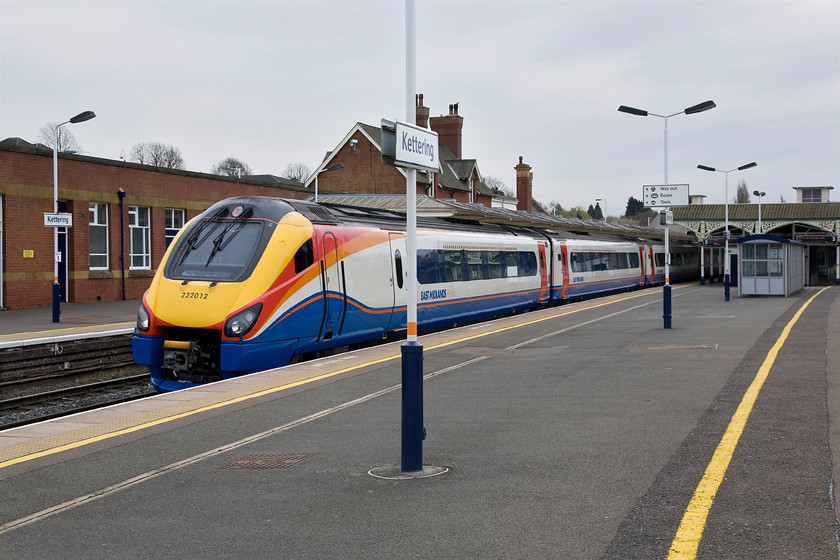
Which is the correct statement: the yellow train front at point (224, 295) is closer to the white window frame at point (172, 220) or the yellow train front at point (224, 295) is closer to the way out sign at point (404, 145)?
the way out sign at point (404, 145)

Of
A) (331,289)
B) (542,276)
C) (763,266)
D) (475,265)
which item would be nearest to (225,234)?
(331,289)

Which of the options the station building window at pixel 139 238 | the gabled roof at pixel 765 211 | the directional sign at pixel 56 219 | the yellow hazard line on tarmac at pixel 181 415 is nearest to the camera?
the yellow hazard line on tarmac at pixel 181 415

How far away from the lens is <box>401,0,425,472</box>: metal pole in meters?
6.28

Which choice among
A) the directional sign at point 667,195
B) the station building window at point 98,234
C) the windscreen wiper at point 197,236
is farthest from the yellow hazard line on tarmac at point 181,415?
the station building window at point 98,234

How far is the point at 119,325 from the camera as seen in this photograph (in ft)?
70.9

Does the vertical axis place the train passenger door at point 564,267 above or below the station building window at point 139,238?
below

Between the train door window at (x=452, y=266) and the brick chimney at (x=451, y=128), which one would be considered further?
the brick chimney at (x=451, y=128)

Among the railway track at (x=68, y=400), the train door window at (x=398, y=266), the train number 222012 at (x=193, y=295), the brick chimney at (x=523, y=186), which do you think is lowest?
the railway track at (x=68, y=400)

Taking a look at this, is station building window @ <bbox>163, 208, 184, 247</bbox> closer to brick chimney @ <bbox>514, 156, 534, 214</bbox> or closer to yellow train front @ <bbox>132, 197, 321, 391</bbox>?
yellow train front @ <bbox>132, 197, 321, 391</bbox>

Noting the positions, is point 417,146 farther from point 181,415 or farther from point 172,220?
point 172,220

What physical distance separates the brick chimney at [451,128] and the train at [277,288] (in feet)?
145

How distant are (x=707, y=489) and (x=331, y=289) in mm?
9292

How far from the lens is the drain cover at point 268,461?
6.80m

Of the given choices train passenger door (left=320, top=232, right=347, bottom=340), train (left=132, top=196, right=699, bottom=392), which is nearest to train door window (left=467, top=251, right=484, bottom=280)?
train (left=132, top=196, right=699, bottom=392)
